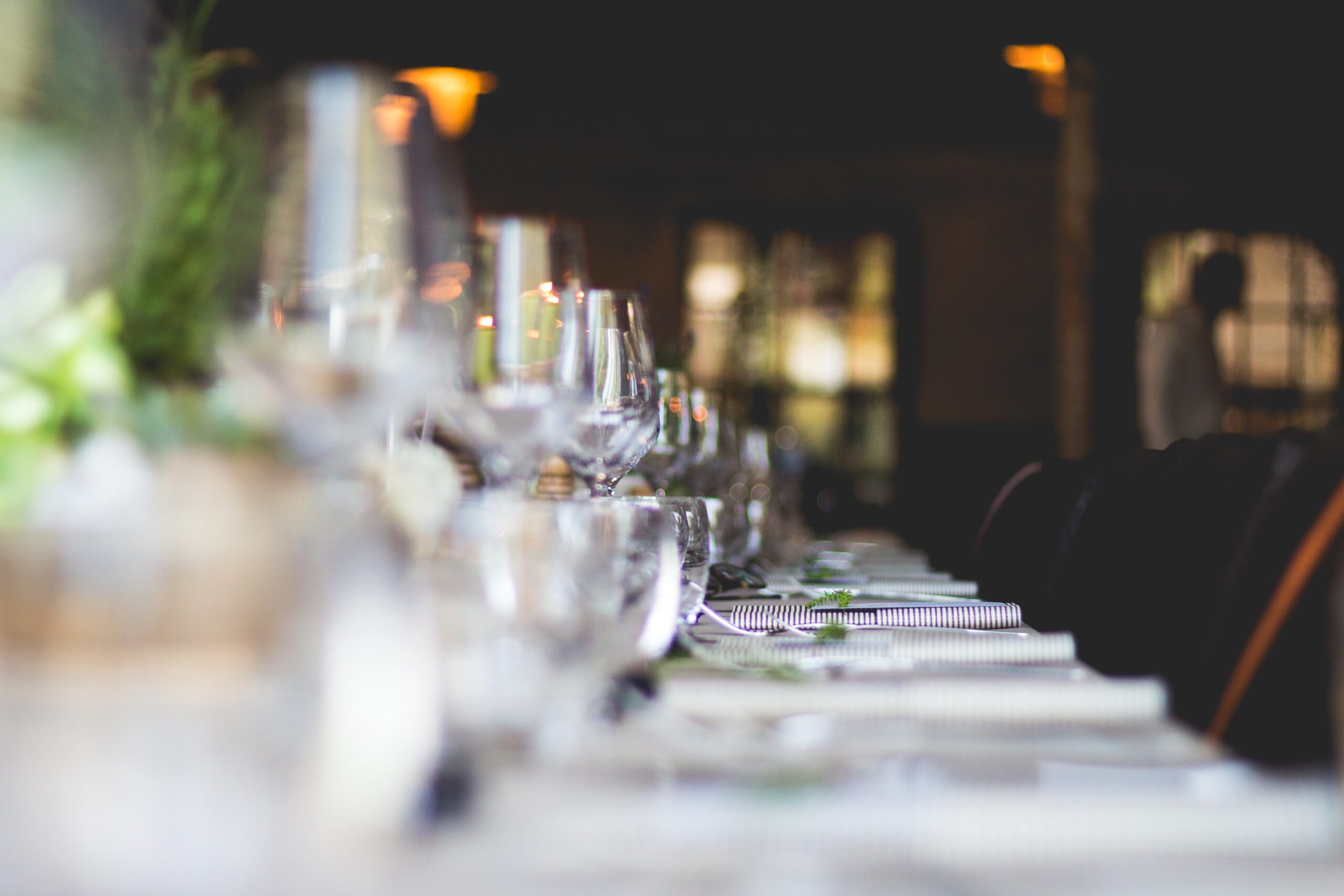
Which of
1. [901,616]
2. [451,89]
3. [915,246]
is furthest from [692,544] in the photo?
[915,246]

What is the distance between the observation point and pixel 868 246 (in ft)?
26.8

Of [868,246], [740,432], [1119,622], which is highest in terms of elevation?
[868,246]

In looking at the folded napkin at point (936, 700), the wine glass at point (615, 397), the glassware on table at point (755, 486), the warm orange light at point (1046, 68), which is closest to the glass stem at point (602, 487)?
the wine glass at point (615, 397)

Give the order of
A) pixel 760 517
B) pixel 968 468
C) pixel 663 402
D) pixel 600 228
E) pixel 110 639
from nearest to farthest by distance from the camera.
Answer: pixel 110 639, pixel 663 402, pixel 760 517, pixel 968 468, pixel 600 228

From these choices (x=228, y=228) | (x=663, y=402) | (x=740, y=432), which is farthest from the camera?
(x=740, y=432)

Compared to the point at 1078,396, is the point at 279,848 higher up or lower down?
lower down

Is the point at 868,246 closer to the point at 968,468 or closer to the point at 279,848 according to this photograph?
the point at 968,468

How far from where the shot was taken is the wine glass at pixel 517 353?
72 centimetres

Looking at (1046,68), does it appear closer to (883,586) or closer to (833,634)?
(883,586)

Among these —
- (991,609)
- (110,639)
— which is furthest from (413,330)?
(991,609)

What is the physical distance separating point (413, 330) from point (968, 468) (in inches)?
113

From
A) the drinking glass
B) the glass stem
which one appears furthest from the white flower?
the glass stem

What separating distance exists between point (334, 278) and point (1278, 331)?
8563 mm

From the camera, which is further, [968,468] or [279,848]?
[968,468]
